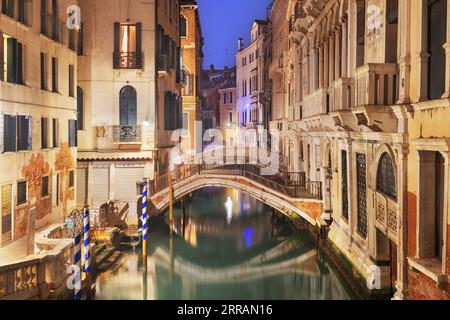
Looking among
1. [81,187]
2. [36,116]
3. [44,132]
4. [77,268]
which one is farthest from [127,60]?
[77,268]

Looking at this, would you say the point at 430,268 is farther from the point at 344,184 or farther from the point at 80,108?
the point at 80,108

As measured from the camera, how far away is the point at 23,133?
43.8 feet

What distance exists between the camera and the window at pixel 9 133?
40.2ft

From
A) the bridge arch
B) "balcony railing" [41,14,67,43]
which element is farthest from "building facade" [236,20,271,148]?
"balcony railing" [41,14,67,43]

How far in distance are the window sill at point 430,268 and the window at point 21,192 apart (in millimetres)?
9399

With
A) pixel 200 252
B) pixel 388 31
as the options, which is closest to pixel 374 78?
pixel 388 31

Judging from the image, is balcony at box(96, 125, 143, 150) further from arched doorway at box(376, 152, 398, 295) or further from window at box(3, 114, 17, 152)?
arched doorway at box(376, 152, 398, 295)

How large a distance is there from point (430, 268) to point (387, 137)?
295 centimetres

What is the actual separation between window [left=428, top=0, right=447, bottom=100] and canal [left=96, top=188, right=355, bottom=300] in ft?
19.0

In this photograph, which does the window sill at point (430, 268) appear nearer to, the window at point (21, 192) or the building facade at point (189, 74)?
the window at point (21, 192)

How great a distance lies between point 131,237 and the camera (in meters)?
17.2

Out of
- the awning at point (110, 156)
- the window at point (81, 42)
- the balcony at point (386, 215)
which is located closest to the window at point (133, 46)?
the window at point (81, 42)
